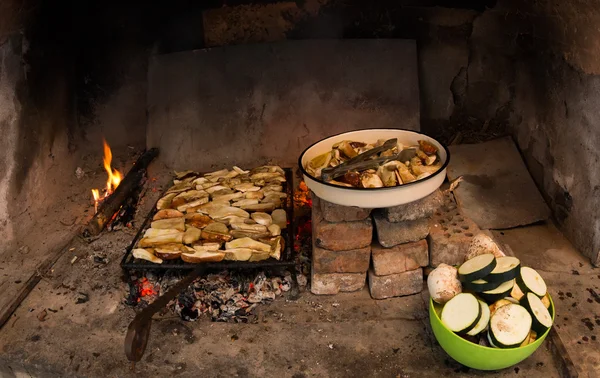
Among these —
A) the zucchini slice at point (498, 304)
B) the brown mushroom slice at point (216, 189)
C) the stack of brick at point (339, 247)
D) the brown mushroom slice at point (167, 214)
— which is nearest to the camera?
the zucchini slice at point (498, 304)

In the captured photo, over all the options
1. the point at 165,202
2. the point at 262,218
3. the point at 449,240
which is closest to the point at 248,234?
the point at 262,218

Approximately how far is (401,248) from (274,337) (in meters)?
0.75

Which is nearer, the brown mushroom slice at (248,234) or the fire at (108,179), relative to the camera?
the brown mushroom slice at (248,234)

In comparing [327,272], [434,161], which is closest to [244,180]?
[327,272]

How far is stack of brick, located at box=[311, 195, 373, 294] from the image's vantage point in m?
2.48

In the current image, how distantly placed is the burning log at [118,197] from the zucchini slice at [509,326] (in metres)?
2.26

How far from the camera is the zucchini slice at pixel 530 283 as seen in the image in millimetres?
2164

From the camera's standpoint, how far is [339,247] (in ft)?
8.30

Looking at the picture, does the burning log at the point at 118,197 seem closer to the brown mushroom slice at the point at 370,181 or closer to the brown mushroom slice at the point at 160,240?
the brown mushroom slice at the point at 160,240

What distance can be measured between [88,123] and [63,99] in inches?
13.5

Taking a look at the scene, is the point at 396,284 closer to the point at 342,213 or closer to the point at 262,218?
the point at 342,213

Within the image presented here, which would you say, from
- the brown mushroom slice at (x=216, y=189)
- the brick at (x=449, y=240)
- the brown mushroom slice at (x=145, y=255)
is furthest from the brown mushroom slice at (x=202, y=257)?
the brick at (x=449, y=240)

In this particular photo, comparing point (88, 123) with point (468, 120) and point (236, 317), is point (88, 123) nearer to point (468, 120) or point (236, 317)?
point (236, 317)

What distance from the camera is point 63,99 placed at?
3.70 metres
